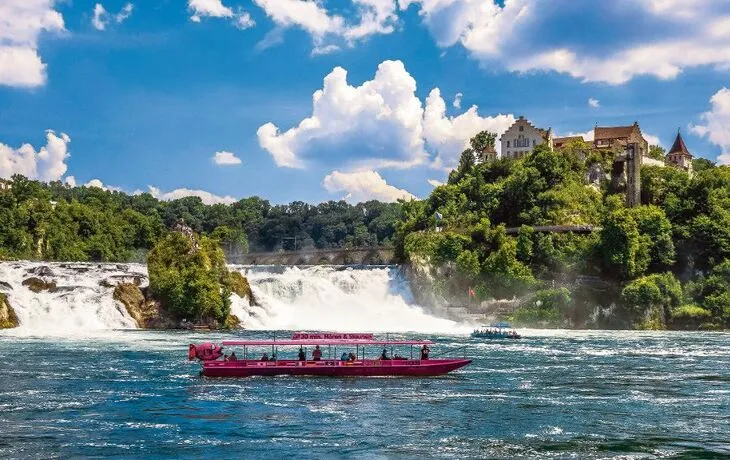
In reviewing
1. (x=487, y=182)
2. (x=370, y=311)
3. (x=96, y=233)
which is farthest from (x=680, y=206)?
(x=96, y=233)

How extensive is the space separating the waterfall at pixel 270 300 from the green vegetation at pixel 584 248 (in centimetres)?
599

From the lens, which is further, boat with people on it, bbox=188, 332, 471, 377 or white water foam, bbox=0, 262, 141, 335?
white water foam, bbox=0, 262, 141, 335

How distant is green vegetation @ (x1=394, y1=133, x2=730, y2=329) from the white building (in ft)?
46.9

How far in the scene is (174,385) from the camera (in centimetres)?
3994

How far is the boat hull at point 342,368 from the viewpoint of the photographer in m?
44.1

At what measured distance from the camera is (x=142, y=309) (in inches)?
3145

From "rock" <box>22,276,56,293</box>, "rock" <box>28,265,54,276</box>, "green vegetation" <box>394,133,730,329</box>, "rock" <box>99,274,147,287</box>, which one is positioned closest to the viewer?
"rock" <box>22,276,56,293</box>

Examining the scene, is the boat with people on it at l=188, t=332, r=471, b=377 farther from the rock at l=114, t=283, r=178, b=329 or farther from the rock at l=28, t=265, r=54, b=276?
the rock at l=28, t=265, r=54, b=276

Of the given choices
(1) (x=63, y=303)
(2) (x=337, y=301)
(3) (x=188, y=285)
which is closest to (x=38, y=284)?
(1) (x=63, y=303)

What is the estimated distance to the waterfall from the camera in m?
75.6

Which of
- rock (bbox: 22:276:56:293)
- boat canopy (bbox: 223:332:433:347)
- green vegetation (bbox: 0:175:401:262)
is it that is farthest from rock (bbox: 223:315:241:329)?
green vegetation (bbox: 0:175:401:262)

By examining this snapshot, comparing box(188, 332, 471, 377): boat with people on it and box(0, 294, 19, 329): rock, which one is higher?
box(0, 294, 19, 329): rock

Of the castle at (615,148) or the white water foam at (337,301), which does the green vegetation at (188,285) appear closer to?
the white water foam at (337,301)

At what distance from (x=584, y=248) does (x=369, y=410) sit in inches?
2573
